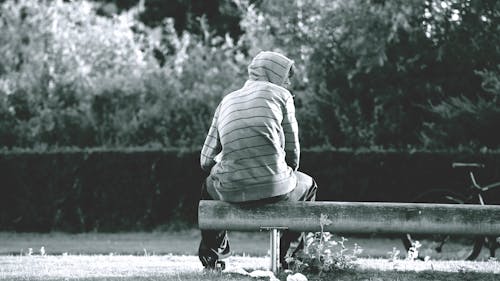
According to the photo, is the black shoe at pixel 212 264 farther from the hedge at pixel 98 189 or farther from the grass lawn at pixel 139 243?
the hedge at pixel 98 189

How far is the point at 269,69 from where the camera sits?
6.08 meters

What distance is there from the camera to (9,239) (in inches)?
493

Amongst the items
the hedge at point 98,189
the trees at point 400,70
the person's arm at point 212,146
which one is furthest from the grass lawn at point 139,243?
the person's arm at point 212,146

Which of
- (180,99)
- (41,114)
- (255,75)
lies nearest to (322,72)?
(180,99)

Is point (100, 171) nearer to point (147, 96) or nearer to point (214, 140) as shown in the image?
point (147, 96)

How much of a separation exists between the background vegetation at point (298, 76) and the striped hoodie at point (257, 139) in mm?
7334

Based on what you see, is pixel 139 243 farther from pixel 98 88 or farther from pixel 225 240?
pixel 98 88

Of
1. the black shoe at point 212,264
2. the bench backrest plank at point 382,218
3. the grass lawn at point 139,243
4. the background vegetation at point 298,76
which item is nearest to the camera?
the bench backrest plank at point 382,218

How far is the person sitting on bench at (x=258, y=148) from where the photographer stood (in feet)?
19.1

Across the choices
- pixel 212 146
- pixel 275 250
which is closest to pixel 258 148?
pixel 212 146

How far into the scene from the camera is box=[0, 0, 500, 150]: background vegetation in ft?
45.3

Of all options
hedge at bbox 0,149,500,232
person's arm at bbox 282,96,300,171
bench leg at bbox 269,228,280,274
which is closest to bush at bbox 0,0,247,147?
hedge at bbox 0,149,500,232

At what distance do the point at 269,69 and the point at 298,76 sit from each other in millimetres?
9354

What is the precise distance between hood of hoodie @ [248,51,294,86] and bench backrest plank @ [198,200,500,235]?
3.28 ft
